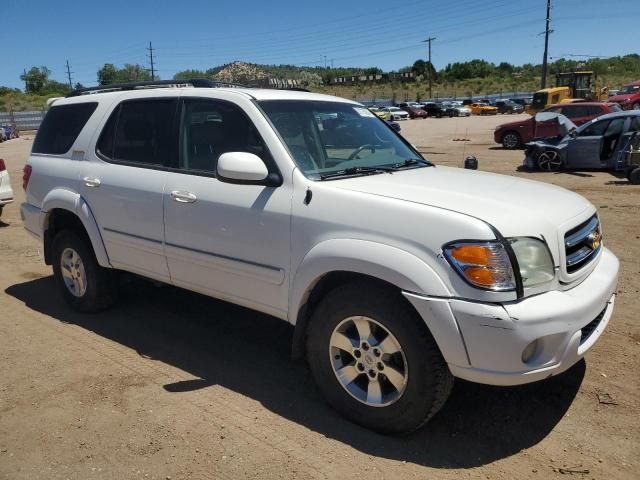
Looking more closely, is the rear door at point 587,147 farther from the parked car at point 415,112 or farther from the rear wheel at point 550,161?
the parked car at point 415,112

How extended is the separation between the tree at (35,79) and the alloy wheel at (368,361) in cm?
10978

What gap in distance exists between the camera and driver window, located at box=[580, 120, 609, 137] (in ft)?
45.9

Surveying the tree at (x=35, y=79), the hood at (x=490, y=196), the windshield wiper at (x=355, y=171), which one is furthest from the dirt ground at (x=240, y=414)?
the tree at (x=35, y=79)

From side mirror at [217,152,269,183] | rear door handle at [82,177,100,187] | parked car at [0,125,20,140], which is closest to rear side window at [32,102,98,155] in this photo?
rear door handle at [82,177,100,187]

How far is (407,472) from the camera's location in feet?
9.64

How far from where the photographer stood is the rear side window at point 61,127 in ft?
16.8

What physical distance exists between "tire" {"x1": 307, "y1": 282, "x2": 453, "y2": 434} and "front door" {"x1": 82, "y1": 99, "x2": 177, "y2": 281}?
158cm

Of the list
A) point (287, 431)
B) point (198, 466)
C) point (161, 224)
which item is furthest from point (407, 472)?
point (161, 224)

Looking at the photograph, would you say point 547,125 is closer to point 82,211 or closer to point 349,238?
point 82,211

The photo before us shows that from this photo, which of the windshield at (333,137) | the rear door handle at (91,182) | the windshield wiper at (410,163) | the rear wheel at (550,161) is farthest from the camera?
the rear wheel at (550,161)

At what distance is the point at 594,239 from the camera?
3518 mm

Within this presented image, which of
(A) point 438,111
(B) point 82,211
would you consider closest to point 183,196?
(B) point 82,211

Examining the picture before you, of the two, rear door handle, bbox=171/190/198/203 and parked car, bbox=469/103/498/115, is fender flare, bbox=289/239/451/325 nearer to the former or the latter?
rear door handle, bbox=171/190/198/203

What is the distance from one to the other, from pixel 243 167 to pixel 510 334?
1.78 m
